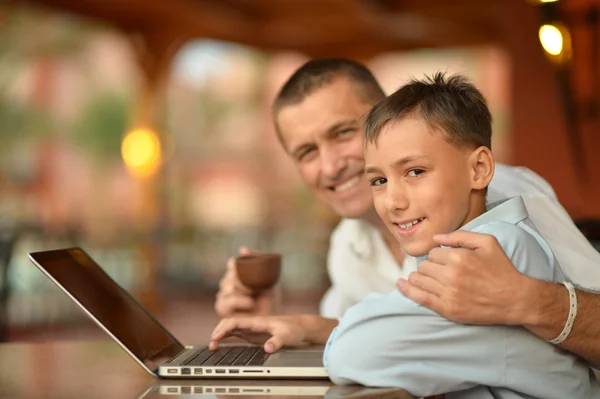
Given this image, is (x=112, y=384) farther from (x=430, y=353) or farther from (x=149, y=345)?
(x=430, y=353)

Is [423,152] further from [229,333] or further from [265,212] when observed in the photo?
[265,212]

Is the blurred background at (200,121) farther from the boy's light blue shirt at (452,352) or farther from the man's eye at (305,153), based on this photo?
the boy's light blue shirt at (452,352)

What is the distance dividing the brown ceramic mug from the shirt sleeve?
1.56 ft

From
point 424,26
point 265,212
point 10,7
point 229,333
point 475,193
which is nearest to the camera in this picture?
point 475,193

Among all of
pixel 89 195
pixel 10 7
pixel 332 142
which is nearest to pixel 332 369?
pixel 332 142

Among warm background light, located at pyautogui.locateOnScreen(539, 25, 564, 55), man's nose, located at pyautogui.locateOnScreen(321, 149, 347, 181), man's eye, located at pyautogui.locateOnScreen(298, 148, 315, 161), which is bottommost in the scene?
man's nose, located at pyautogui.locateOnScreen(321, 149, 347, 181)

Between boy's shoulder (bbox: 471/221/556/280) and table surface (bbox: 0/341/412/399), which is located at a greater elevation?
boy's shoulder (bbox: 471/221/556/280)

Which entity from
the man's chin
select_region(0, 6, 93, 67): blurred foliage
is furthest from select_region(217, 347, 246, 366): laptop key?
select_region(0, 6, 93, 67): blurred foliage

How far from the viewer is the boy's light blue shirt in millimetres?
1095

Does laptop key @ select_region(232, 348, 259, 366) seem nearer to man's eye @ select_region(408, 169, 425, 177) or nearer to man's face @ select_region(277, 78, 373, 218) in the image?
man's eye @ select_region(408, 169, 425, 177)

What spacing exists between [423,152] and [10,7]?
263 inches

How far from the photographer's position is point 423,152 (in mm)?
1190

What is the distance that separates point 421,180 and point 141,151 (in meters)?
7.76

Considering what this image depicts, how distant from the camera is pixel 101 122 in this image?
15.8m
